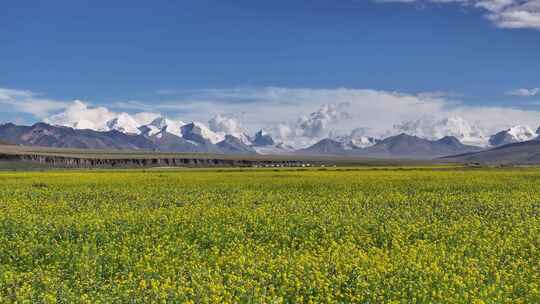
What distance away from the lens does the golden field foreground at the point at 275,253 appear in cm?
1368

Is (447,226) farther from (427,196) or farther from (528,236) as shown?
(427,196)

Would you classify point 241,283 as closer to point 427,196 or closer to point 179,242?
point 179,242

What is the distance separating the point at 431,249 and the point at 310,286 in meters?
6.75

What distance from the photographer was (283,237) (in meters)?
22.1

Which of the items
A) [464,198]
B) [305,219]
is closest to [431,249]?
[305,219]

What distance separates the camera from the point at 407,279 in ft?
48.2

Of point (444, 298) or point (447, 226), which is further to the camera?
point (447, 226)

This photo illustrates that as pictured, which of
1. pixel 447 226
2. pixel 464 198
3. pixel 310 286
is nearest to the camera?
pixel 310 286

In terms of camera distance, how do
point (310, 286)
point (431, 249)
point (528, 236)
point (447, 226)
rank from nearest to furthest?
point (310, 286) → point (431, 249) → point (528, 236) → point (447, 226)

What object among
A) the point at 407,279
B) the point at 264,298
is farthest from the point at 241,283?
the point at 407,279

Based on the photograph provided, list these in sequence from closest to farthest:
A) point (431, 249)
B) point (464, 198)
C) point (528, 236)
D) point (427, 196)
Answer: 1. point (431, 249)
2. point (528, 236)
3. point (464, 198)
4. point (427, 196)

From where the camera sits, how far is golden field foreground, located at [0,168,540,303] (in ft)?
44.9

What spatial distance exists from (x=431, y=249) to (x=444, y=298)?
245 inches

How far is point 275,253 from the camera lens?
19.2 metres
